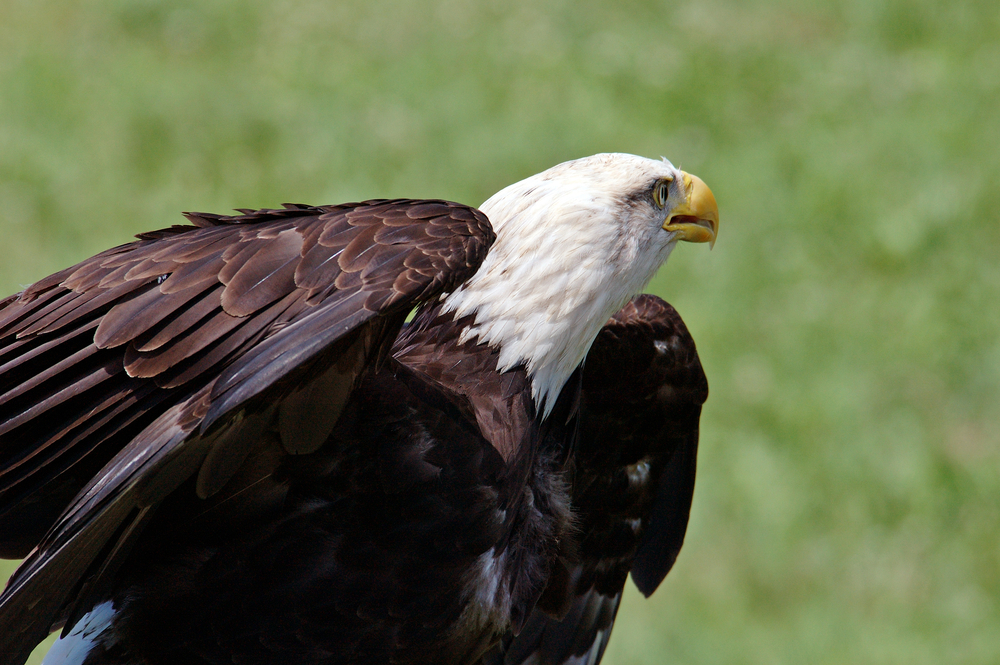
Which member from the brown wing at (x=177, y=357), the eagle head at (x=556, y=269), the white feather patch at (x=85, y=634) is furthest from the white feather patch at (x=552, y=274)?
the white feather patch at (x=85, y=634)

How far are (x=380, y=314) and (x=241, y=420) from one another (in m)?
0.38

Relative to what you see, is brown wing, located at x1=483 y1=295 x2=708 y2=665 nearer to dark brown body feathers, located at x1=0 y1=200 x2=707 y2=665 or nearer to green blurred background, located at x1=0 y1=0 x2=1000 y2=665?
dark brown body feathers, located at x1=0 y1=200 x2=707 y2=665

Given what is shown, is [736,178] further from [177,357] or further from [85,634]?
[177,357]

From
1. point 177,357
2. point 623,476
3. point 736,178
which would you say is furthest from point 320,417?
point 736,178

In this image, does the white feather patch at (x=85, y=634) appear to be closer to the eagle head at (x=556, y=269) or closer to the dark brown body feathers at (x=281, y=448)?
the dark brown body feathers at (x=281, y=448)

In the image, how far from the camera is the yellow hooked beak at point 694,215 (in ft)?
11.8

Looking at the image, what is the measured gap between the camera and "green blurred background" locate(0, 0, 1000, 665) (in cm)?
639

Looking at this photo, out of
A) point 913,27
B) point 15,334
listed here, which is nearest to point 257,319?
point 15,334

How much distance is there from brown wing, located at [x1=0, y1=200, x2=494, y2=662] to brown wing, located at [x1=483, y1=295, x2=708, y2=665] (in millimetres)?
1227

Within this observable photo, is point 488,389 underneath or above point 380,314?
above

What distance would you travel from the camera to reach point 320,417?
2689mm

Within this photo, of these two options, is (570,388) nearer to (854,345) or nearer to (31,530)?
(31,530)

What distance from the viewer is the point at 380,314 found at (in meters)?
2.38

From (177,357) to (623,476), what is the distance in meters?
A: 2.01
